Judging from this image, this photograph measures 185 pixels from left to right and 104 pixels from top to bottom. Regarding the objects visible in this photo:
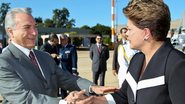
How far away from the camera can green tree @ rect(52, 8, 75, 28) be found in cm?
11171

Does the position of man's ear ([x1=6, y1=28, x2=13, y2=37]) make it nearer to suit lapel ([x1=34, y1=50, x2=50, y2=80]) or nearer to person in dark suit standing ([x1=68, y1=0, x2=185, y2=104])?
suit lapel ([x1=34, y1=50, x2=50, y2=80])

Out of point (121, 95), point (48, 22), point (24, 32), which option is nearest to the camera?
point (121, 95)

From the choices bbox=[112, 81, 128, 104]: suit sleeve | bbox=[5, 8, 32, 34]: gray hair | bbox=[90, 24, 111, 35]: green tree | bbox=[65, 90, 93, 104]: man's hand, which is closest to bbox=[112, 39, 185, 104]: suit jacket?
bbox=[112, 81, 128, 104]: suit sleeve

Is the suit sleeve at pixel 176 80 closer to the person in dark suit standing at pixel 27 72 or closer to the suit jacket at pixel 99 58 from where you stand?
the person in dark suit standing at pixel 27 72

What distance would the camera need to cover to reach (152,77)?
2.77 metres

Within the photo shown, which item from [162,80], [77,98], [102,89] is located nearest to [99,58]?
[102,89]

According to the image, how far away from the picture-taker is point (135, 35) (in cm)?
296

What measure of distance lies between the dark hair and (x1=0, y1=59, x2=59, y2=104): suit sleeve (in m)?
1.08

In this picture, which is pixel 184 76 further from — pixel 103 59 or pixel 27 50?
pixel 103 59

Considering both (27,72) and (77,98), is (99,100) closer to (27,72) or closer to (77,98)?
(77,98)

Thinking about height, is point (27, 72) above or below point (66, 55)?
above

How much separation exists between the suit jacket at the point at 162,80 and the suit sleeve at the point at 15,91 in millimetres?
801

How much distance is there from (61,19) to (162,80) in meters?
110

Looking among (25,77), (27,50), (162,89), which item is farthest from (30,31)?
(162,89)
